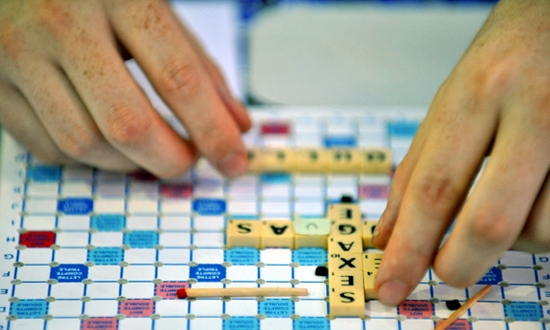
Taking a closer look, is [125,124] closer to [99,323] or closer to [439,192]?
[99,323]

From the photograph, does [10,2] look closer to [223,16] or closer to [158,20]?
[158,20]

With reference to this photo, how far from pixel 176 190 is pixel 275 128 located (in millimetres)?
Result: 228

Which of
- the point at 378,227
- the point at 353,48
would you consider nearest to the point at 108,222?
the point at 378,227

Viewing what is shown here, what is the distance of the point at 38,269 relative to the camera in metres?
0.97

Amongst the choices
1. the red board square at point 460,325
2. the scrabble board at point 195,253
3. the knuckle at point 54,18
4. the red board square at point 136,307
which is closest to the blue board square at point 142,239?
the scrabble board at point 195,253

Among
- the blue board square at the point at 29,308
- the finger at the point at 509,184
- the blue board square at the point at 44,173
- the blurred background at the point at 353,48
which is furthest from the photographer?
the blurred background at the point at 353,48

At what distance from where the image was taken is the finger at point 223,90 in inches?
44.2

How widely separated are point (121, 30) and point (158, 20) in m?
0.06

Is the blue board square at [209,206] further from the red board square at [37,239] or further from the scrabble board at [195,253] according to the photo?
the red board square at [37,239]

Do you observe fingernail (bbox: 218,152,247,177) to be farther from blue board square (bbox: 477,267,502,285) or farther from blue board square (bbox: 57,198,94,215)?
blue board square (bbox: 477,267,502,285)

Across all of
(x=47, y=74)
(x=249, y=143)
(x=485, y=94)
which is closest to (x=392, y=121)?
(x=249, y=143)

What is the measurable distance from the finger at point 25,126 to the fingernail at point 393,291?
0.58 m

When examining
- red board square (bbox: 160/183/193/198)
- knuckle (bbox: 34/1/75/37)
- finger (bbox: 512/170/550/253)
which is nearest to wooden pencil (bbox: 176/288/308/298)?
red board square (bbox: 160/183/193/198)

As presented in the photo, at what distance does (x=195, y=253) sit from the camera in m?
1.00
